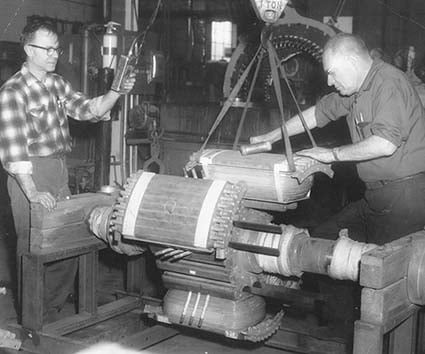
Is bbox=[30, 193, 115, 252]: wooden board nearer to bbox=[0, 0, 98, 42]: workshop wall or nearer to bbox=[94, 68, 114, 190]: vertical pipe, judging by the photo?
bbox=[94, 68, 114, 190]: vertical pipe

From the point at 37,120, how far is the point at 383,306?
1849 mm

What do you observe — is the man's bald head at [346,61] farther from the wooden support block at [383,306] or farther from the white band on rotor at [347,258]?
the wooden support block at [383,306]

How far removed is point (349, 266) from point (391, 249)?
20 centimetres

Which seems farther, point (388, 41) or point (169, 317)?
point (388, 41)

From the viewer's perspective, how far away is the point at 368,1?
25.3 ft

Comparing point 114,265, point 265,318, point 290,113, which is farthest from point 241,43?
point 265,318

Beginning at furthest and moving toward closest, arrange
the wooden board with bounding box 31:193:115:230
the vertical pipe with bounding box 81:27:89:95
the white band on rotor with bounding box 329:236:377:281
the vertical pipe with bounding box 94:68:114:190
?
the vertical pipe with bounding box 81:27:89:95 → the vertical pipe with bounding box 94:68:114:190 → the wooden board with bounding box 31:193:115:230 → the white band on rotor with bounding box 329:236:377:281

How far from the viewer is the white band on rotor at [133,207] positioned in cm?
254

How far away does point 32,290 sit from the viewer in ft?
9.37

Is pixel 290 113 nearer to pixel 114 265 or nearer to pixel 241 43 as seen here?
pixel 241 43

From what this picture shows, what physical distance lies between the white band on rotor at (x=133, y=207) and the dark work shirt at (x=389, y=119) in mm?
1010

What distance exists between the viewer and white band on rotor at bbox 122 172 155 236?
99.8 inches

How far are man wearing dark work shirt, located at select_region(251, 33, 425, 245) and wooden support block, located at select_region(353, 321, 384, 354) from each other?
796 mm

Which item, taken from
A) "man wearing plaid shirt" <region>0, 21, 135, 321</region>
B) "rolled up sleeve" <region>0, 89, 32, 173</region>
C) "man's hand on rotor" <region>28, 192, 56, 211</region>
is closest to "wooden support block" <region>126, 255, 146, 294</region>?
"man wearing plaid shirt" <region>0, 21, 135, 321</region>
